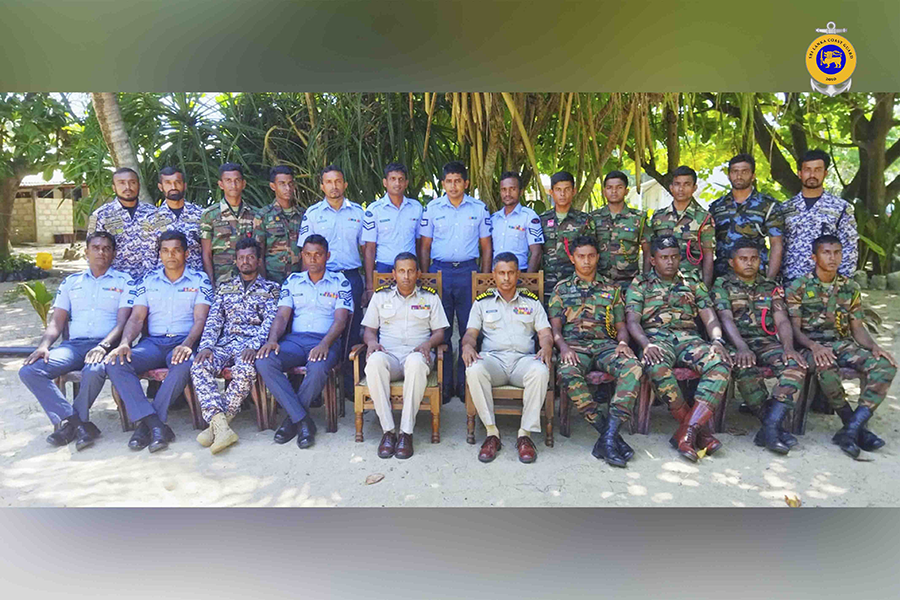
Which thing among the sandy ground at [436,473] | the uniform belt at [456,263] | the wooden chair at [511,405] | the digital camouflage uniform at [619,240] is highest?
the digital camouflage uniform at [619,240]

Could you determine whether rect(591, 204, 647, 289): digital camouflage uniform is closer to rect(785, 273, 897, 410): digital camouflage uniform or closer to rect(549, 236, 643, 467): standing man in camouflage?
rect(549, 236, 643, 467): standing man in camouflage

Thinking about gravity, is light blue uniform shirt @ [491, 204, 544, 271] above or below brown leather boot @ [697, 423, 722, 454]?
above

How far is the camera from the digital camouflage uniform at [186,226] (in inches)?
165

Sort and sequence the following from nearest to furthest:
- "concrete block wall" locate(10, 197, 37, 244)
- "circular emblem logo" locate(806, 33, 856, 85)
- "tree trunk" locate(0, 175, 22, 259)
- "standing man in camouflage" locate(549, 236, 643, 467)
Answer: "circular emblem logo" locate(806, 33, 856, 85) < "standing man in camouflage" locate(549, 236, 643, 467) < "tree trunk" locate(0, 175, 22, 259) < "concrete block wall" locate(10, 197, 37, 244)

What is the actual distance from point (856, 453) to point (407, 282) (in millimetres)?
2625

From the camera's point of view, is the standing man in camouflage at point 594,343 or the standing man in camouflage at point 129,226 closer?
the standing man in camouflage at point 594,343

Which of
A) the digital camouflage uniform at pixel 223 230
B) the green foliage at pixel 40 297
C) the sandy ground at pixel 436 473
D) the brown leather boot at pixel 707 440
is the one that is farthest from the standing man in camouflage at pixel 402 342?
the green foliage at pixel 40 297

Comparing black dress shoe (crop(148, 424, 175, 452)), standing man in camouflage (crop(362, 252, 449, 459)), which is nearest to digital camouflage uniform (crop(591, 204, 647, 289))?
standing man in camouflage (crop(362, 252, 449, 459))

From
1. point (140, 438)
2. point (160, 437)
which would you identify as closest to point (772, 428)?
point (160, 437)

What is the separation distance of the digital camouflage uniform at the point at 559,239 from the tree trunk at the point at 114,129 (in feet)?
9.68

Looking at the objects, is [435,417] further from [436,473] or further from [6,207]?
[6,207]

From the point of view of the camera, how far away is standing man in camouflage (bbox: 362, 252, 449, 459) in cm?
345

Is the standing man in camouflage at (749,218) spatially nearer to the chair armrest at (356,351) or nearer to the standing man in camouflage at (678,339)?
the standing man in camouflage at (678,339)

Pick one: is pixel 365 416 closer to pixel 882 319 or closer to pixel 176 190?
pixel 176 190
